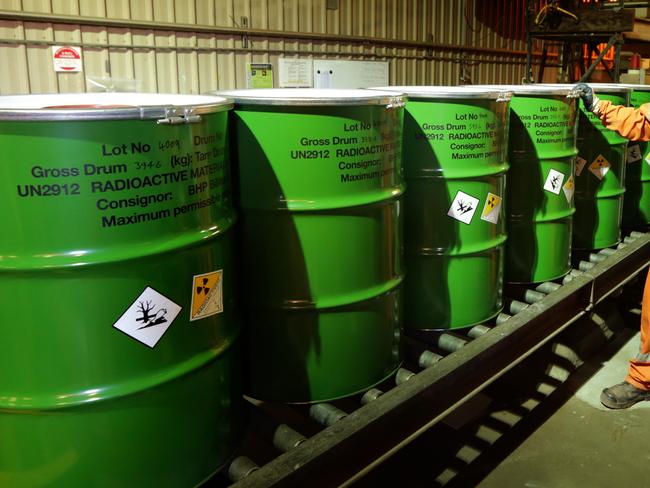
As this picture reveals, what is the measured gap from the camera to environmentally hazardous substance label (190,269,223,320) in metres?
1.52

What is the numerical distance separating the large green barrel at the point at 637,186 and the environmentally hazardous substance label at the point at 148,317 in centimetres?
320

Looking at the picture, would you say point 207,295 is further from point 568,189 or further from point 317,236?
point 568,189

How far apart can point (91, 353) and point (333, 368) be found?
2.60 feet

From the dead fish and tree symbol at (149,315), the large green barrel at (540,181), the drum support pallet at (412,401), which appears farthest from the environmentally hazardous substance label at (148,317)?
the large green barrel at (540,181)

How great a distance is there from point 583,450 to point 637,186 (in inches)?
73.3

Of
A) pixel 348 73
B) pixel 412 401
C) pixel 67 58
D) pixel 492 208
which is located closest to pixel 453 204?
pixel 492 208

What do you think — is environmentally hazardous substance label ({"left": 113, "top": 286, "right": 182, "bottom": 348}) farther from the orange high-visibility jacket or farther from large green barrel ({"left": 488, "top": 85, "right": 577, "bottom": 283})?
the orange high-visibility jacket

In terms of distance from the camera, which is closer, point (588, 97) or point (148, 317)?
point (148, 317)

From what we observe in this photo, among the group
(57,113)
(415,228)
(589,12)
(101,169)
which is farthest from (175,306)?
(589,12)

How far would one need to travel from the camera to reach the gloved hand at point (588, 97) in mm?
2793

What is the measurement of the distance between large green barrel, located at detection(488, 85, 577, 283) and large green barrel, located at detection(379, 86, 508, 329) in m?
0.30

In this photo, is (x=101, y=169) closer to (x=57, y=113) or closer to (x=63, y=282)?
(x=57, y=113)

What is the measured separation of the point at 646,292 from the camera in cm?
306

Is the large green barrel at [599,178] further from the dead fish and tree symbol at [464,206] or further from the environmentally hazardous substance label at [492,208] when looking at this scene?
the dead fish and tree symbol at [464,206]
